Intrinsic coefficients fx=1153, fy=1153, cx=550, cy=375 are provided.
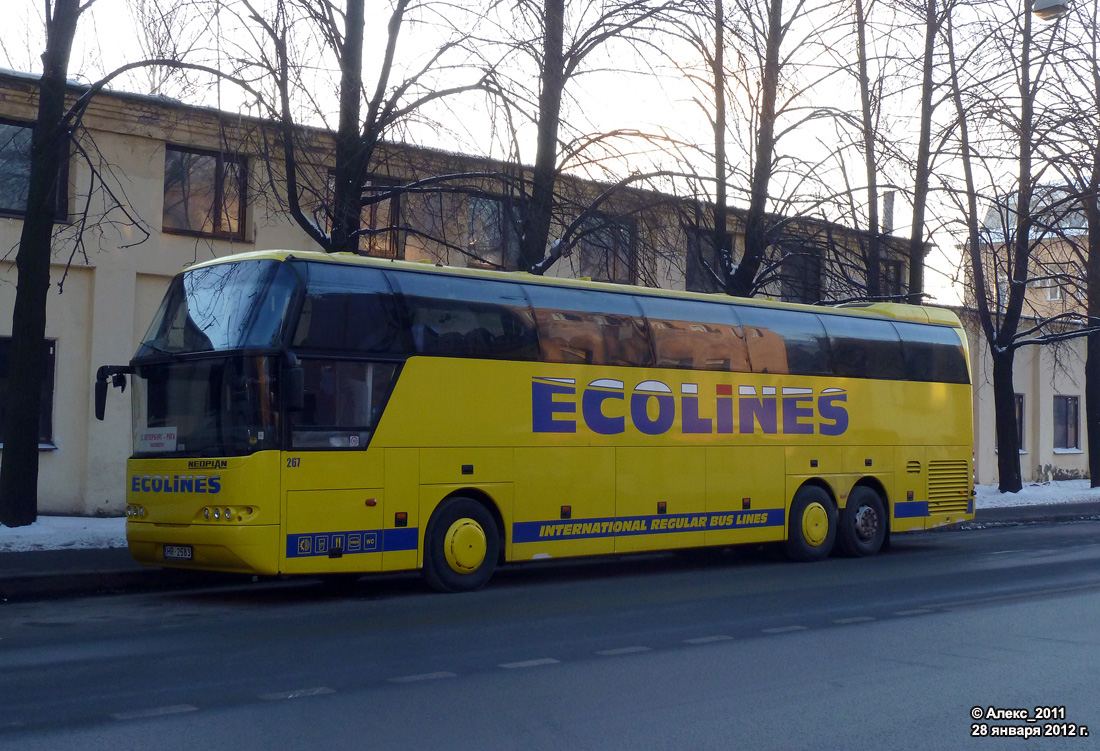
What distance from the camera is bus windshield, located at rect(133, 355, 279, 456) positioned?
10.9m

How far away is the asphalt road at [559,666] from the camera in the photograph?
6.22m

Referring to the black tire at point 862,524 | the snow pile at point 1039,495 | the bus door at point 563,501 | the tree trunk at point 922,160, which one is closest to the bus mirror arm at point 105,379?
the bus door at point 563,501

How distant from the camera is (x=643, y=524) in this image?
46.2 feet

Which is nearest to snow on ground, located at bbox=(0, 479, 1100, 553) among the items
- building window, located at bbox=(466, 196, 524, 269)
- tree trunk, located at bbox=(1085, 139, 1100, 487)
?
building window, located at bbox=(466, 196, 524, 269)

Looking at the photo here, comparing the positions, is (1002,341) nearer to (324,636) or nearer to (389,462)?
(389,462)

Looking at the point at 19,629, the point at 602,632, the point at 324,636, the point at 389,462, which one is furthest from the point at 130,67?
the point at 602,632

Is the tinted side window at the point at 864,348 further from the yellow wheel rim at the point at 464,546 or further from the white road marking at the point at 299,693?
the white road marking at the point at 299,693

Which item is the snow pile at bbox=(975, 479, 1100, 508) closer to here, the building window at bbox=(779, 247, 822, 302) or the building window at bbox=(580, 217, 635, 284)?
the building window at bbox=(779, 247, 822, 302)

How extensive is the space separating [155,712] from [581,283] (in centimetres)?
828

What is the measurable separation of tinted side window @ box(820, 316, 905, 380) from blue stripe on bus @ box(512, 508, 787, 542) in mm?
2484

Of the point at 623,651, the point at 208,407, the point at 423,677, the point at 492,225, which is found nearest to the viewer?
the point at 423,677

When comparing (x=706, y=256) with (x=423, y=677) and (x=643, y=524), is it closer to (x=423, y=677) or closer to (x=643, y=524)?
(x=643, y=524)

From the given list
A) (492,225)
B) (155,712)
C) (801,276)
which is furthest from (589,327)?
(801,276)

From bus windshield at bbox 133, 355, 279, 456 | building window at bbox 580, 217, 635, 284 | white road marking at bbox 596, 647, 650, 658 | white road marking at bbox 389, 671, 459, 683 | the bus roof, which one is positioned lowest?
white road marking at bbox 596, 647, 650, 658
